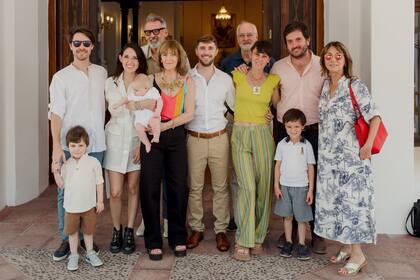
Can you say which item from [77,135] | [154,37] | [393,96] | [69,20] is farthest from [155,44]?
[69,20]

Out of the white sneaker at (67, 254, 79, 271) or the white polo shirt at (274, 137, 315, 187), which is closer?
the white sneaker at (67, 254, 79, 271)

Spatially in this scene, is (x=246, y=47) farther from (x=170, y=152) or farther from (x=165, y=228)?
(x=165, y=228)

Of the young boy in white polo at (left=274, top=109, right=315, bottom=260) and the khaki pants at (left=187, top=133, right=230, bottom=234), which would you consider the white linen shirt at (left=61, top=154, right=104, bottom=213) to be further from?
the young boy in white polo at (left=274, top=109, right=315, bottom=260)

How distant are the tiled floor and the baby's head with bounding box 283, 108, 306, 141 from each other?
981mm

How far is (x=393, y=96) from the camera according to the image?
14.5 feet

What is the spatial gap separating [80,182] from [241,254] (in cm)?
131

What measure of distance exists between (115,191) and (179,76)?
101cm

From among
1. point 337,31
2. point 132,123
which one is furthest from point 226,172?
point 337,31

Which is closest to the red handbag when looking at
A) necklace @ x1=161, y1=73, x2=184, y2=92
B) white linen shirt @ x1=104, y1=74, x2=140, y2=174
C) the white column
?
necklace @ x1=161, y1=73, x2=184, y2=92

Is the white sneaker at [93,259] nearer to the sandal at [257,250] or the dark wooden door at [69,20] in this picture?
the sandal at [257,250]

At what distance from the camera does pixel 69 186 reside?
3615 mm

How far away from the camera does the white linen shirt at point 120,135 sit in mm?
3859

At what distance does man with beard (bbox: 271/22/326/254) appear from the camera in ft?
12.7

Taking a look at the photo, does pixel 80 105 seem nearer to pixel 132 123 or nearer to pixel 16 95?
pixel 132 123
